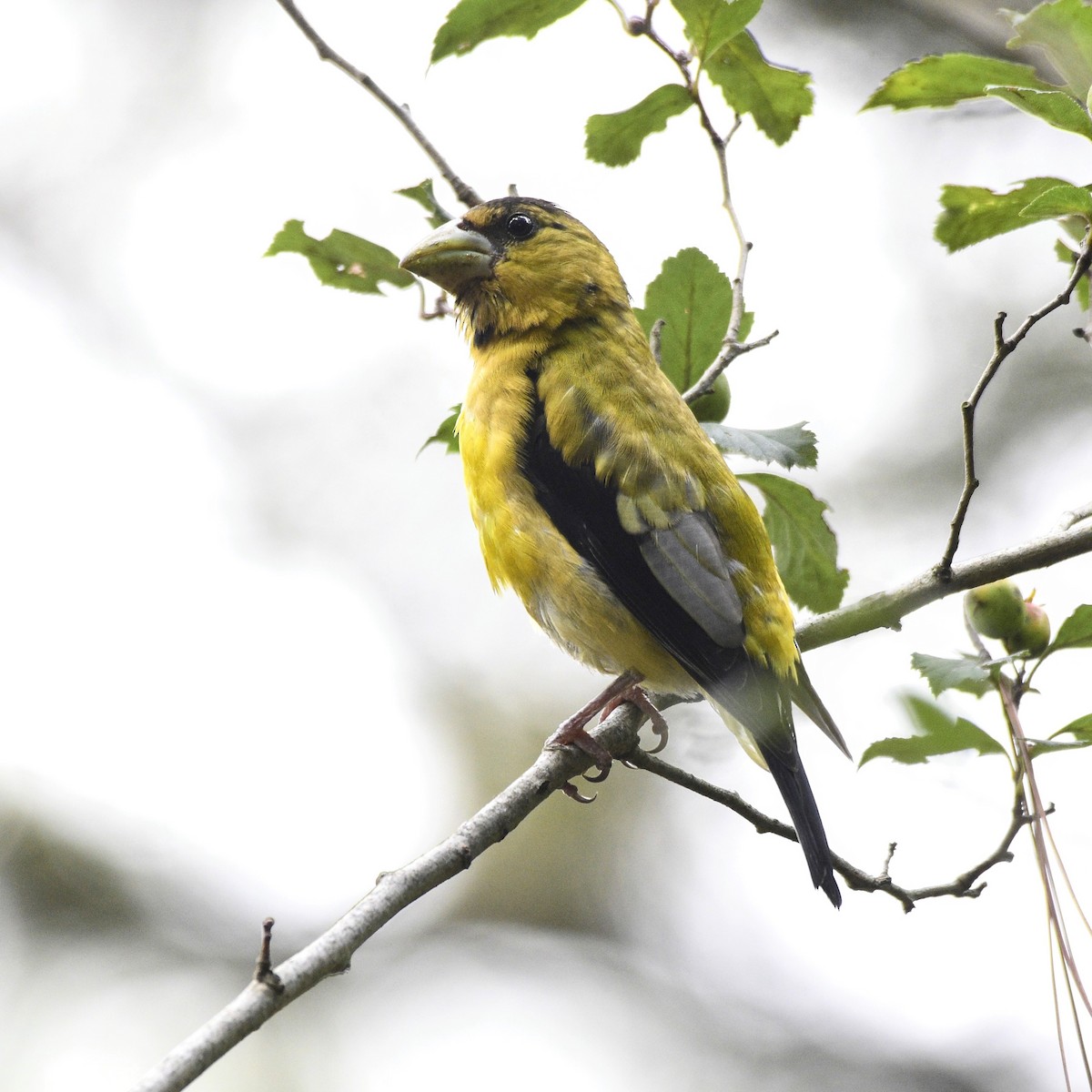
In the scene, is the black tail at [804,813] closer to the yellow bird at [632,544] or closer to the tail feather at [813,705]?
the yellow bird at [632,544]

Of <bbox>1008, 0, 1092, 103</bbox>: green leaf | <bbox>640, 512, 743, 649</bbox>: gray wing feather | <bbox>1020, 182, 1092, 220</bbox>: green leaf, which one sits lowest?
<bbox>1020, 182, 1092, 220</bbox>: green leaf

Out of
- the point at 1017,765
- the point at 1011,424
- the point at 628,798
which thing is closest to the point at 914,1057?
the point at 628,798

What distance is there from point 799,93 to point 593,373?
1.05 m

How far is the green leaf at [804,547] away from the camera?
3.80 metres

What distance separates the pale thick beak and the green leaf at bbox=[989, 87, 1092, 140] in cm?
213

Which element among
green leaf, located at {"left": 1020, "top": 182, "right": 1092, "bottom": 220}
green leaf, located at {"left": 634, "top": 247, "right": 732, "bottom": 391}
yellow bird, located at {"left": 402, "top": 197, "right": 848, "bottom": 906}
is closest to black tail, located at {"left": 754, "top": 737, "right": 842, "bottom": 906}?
yellow bird, located at {"left": 402, "top": 197, "right": 848, "bottom": 906}

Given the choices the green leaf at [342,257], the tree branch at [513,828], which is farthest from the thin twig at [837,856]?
the green leaf at [342,257]

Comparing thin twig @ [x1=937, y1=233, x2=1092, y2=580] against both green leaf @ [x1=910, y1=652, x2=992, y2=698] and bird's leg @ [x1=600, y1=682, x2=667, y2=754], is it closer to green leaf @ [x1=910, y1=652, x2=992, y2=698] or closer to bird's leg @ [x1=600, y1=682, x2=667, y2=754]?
green leaf @ [x1=910, y1=652, x2=992, y2=698]

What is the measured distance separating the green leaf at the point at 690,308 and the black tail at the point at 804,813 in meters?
1.22

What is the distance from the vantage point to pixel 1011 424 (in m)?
10.8

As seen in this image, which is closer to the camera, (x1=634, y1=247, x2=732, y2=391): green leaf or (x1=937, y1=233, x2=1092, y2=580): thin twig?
(x1=937, y1=233, x2=1092, y2=580): thin twig

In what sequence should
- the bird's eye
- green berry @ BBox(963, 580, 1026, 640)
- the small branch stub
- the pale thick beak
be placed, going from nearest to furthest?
the small branch stub < green berry @ BBox(963, 580, 1026, 640) < the pale thick beak < the bird's eye

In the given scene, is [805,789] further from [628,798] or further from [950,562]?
[628,798]

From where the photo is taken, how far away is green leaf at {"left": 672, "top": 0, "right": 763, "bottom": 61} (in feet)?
11.1
